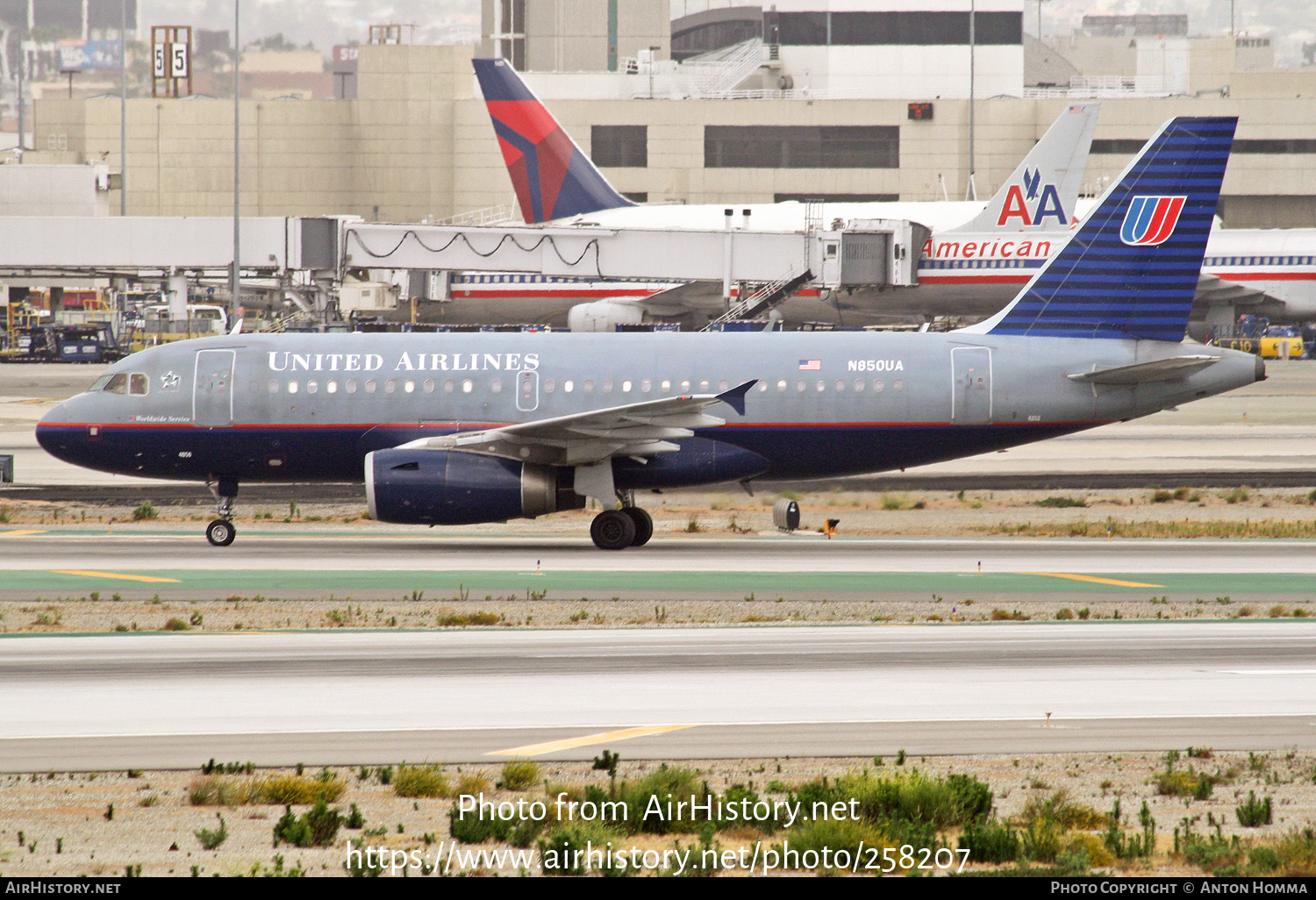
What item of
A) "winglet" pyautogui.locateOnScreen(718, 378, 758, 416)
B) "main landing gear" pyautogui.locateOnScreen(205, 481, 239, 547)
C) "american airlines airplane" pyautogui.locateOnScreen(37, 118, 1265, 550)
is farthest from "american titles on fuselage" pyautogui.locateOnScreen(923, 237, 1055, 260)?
"main landing gear" pyautogui.locateOnScreen(205, 481, 239, 547)

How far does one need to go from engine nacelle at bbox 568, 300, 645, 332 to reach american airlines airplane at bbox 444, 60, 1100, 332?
0.04 metres

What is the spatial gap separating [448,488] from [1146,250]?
47.2 ft

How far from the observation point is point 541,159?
6575 cm

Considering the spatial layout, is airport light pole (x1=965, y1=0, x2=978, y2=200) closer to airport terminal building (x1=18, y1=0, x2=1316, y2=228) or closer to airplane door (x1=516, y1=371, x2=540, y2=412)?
airport terminal building (x1=18, y1=0, x2=1316, y2=228)

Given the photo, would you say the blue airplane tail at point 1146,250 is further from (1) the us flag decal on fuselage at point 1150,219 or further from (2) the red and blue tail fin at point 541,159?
(2) the red and blue tail fin at point 541,159

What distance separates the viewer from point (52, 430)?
2853 cm

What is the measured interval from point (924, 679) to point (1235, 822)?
17.7 feet

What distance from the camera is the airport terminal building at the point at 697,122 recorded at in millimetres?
100250

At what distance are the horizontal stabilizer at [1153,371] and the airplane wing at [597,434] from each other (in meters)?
6.91

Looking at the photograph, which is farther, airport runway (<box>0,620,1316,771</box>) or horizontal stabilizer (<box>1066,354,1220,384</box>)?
horizontal stabilizer (<box>1066,354,1220,384</box>)

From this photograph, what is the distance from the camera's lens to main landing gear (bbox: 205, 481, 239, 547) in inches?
1109

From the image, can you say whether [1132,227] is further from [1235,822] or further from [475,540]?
[1235,822]

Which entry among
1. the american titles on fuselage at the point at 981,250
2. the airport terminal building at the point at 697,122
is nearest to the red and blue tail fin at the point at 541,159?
the american titles on fuselage at the point at 981,250
